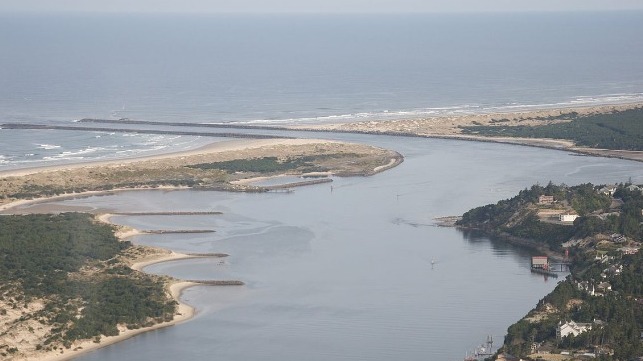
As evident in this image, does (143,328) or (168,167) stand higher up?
(168,167)


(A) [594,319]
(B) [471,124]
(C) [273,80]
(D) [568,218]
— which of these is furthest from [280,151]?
(C) [273,80]

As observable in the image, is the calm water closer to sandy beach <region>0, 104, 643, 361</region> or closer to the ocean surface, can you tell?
the ocean surface

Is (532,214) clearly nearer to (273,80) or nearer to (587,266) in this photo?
(587,266)

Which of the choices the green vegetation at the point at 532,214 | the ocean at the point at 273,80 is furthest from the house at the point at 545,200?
the ocean at the point at 273,80

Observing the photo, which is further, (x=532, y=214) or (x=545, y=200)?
(x=545, y=200)

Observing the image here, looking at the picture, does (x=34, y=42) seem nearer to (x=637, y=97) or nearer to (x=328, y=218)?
(x=637, y=97)

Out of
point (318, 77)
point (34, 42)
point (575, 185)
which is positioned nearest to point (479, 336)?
point (575, 185)
